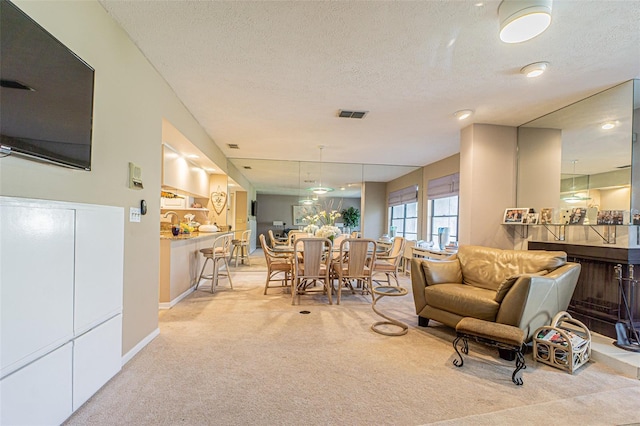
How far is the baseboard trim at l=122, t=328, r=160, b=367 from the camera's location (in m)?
2.27

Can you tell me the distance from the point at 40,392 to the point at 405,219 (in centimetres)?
650

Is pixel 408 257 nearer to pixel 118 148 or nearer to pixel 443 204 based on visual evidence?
pixel 443 204

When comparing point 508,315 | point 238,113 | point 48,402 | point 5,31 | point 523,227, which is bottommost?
point 48,402

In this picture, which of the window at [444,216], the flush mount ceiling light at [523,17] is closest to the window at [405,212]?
the window at [444,216]

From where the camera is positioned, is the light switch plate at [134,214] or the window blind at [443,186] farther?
the window blind at [443,186]

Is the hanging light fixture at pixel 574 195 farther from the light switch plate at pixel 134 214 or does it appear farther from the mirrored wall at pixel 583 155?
the light switch plate at pixel 134 214

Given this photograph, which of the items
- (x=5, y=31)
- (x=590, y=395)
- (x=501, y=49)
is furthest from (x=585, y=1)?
(x=5, y=31)

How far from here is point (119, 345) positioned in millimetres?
2064

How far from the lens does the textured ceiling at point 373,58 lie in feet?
6.24

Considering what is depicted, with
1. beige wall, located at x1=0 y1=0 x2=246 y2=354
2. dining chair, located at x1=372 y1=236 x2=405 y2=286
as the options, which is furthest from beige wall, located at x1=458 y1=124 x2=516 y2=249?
beige wall, located at x1=0 y1=0 x2=246 y2=354

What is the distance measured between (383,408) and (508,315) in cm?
143

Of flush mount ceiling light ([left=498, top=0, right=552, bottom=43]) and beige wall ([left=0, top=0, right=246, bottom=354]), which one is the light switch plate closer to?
beige wall ([left=0, top=0, right=246, bottom=354])

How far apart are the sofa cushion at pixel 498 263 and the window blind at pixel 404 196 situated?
11.0 feet

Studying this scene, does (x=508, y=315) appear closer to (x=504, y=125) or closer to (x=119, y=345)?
(x=504, y=125)
